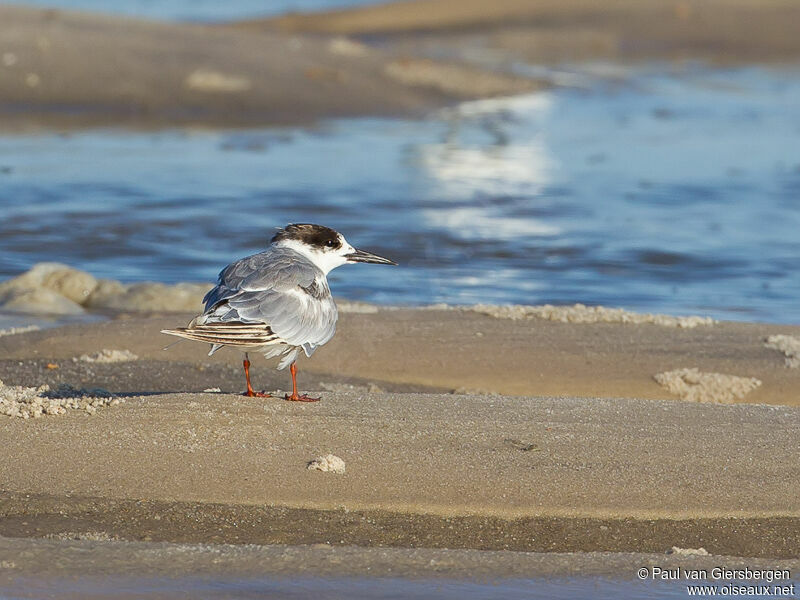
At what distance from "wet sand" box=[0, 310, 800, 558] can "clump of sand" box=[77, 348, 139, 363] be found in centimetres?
130

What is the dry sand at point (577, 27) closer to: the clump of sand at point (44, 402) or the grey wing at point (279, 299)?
the grey wing at point (279, 299)

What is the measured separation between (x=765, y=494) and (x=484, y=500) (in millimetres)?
891

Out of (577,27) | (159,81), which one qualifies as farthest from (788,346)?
(577,27)

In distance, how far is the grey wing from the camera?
14.5ft

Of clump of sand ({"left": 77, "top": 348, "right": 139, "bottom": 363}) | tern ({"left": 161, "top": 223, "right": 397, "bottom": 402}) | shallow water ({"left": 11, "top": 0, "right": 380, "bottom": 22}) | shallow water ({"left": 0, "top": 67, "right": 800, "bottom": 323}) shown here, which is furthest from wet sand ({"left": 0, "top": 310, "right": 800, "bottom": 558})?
shallow water ({"left": 11, "top": 0, "right": 380, "bottom": 22})

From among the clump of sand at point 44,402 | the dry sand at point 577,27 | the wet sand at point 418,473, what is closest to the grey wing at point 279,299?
the wet sand at point 418,473

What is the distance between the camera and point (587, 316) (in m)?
6.54

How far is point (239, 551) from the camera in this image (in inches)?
140

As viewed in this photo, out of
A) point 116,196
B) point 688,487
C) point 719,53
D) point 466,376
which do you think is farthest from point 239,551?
point 719,53

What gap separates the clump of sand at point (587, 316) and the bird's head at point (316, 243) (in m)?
1.64

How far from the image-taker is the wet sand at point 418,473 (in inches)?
150

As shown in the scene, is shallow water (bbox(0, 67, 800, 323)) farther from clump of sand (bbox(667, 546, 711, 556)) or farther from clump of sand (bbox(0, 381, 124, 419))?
clump of sand (bbox(667, 546, 711, 556))

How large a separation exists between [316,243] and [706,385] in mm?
1885

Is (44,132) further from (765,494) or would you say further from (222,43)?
(765,494)
